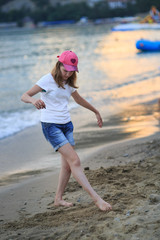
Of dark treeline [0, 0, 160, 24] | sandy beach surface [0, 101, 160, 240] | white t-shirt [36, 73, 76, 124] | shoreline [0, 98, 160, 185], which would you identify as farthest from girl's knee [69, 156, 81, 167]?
dark treeline [0, 0, 160, 24]

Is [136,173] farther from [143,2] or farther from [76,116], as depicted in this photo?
[143,2]

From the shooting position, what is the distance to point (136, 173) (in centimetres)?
462

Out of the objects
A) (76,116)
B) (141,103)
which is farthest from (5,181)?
A: (141,103)

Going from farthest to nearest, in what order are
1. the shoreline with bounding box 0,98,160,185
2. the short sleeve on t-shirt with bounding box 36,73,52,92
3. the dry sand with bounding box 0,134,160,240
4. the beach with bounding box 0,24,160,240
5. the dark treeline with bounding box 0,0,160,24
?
1. the dark treeline with bounding box 0,0,160,24
2. the shoreline with bounding box 0,98,160,185
3. the short sleeve on t-shirt with bounding box 36,73,52,92
4. the beach with bounding box 0,24,160,240
5. the dry sand with bounding box 0,134,160,240

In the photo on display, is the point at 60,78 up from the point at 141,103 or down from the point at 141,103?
up

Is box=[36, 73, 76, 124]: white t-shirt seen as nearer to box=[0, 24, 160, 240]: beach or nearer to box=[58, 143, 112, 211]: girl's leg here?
box=[58, 143, 112, 211]: girl's leg

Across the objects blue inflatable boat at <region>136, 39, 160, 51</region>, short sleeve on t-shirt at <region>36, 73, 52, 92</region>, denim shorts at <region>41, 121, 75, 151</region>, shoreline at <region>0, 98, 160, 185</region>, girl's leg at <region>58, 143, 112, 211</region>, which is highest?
short sleeve on t-shirt at <region>36, 73, 52, 92</region>

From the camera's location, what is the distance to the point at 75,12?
439ft

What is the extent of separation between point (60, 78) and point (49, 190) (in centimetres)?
150

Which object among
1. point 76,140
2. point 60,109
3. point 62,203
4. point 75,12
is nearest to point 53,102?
point 60,109

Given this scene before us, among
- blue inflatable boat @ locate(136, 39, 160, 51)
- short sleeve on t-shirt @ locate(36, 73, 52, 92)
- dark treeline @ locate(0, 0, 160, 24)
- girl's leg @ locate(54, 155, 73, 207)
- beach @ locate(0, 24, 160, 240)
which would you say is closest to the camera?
beach @ locate(0, 24, 160, 240)

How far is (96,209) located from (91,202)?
25 centimetres

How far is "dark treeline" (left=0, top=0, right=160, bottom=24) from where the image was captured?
129250 millimetres

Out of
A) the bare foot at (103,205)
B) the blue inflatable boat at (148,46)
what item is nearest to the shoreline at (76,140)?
the bare foot at (103,205)
